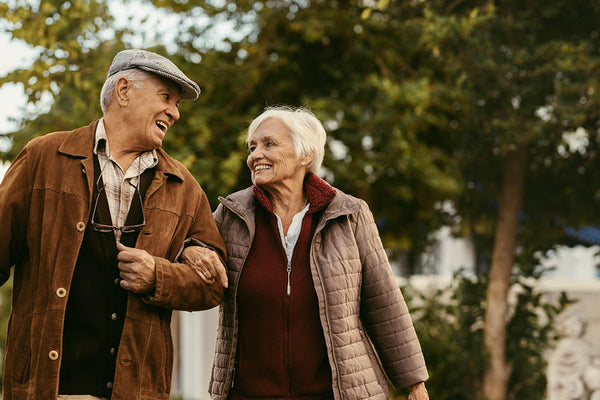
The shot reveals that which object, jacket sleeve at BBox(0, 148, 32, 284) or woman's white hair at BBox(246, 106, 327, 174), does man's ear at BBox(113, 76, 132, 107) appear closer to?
jacket sleeve at BBox(0, 148, 32, 284)

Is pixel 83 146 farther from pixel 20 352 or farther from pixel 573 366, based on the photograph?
pixel 573 366

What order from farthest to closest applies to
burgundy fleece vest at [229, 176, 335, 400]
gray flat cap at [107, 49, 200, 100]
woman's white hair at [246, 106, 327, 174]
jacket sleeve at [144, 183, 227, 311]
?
woman's white hair at [246, 106, 327, 174]
burgundy fleece vest at [229, 176, 335, 400]
gray flat cap at [107, 49, 200, 100]
jacket sleeve at [144, 183, 227, 311]

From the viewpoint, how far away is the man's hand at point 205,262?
8.84 feet

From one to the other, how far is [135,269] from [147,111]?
0.58m

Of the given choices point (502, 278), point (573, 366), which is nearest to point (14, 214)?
point (573, 366)

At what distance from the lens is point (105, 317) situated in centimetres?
258

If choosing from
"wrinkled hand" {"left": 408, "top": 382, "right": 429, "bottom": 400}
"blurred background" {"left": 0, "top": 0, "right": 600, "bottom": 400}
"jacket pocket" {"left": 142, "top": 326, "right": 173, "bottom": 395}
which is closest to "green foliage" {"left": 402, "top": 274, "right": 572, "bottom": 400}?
"blurred background" {"left": 0, "top": 0, "right": 600, "bottom": 400}

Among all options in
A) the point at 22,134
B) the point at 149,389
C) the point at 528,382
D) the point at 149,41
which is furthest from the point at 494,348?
the point at 149,389

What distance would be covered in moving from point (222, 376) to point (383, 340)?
70cm

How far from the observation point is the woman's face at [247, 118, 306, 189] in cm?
320

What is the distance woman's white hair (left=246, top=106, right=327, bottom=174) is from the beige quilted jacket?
0.23 m

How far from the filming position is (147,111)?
2.71 metres

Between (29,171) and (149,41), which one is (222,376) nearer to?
(29,171)

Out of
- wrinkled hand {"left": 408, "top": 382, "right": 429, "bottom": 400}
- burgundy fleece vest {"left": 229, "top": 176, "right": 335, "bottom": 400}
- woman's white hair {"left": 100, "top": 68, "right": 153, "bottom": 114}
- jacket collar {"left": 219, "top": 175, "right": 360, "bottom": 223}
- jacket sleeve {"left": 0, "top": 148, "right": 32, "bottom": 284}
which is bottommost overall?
wrinkled hand {"left": 408, "top": 382, "right": 429, "bottom": 400}
